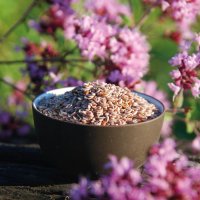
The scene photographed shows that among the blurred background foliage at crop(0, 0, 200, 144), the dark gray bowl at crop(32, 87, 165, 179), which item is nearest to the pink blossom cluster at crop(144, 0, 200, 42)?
the blurred background foliage at crop(0, 0, 200, 144)

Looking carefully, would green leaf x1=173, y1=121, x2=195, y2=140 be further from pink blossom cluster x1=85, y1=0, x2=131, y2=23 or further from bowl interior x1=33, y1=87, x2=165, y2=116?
bowl interior x1=33, y1=87, x2=165, y2=116

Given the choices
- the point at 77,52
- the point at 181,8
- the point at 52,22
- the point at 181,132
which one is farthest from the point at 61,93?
the point at 181,132

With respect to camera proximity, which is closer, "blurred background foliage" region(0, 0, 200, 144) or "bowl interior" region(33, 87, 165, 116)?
"bowl interior" region(33, 87, 165, 116)

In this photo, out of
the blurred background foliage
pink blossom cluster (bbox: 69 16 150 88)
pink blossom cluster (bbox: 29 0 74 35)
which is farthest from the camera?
the blurred background foliage

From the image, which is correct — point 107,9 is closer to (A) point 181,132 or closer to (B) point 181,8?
(B) point 181,8

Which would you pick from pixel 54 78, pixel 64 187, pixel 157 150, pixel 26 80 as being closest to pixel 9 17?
pixel 26 80

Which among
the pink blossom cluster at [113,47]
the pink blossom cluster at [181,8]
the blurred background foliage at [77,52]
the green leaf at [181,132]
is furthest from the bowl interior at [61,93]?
the green leaf at [181,132]

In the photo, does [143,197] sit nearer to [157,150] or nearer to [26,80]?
[157,150]
